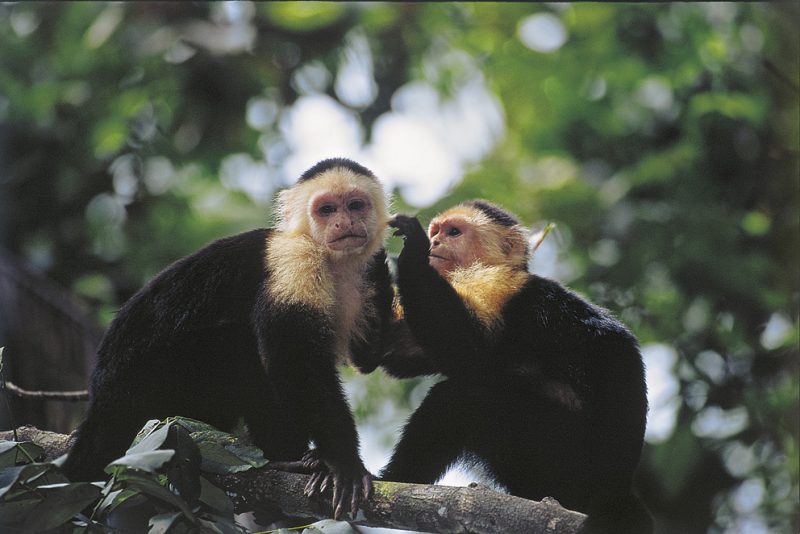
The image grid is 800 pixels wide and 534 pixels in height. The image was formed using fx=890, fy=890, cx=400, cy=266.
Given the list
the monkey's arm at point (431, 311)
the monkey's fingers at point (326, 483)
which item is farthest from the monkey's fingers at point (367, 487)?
the monkey's arm at point (431, 311)

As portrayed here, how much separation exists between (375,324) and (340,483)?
1008 millimetres

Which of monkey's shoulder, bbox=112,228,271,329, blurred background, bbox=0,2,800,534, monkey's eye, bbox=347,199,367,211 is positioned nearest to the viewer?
monkey's shoulder, bbox=112,228,271,329

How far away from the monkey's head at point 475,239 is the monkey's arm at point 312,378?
84cm

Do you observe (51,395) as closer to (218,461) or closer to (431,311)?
(218,461)

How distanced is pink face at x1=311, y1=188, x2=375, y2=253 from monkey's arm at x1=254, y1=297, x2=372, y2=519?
0.36 meters

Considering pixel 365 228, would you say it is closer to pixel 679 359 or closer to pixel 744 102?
pixel 679 359

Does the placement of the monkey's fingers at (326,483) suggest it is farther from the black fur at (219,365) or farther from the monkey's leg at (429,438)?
the monkey's leg at (429,438)

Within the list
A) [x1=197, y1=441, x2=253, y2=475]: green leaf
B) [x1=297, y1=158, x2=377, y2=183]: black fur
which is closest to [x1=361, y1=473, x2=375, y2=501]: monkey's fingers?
[x1=197, y1=441, x2=253, y2=475]: green leaf

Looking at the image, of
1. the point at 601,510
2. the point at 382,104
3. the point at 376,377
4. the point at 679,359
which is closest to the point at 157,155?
the point at 382,104

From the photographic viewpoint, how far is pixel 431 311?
3.40 metres

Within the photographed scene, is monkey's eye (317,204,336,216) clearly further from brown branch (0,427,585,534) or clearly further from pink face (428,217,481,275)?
brown branch (0,427,585,534)

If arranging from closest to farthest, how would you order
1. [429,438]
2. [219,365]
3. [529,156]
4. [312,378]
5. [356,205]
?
1. [312,378]
2. [219,365]
3. [429,438]
4. [356,205]
5. [529,156]

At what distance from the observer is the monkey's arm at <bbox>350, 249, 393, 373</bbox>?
3.71 m

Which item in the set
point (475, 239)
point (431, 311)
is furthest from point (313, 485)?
point (475, 239)
